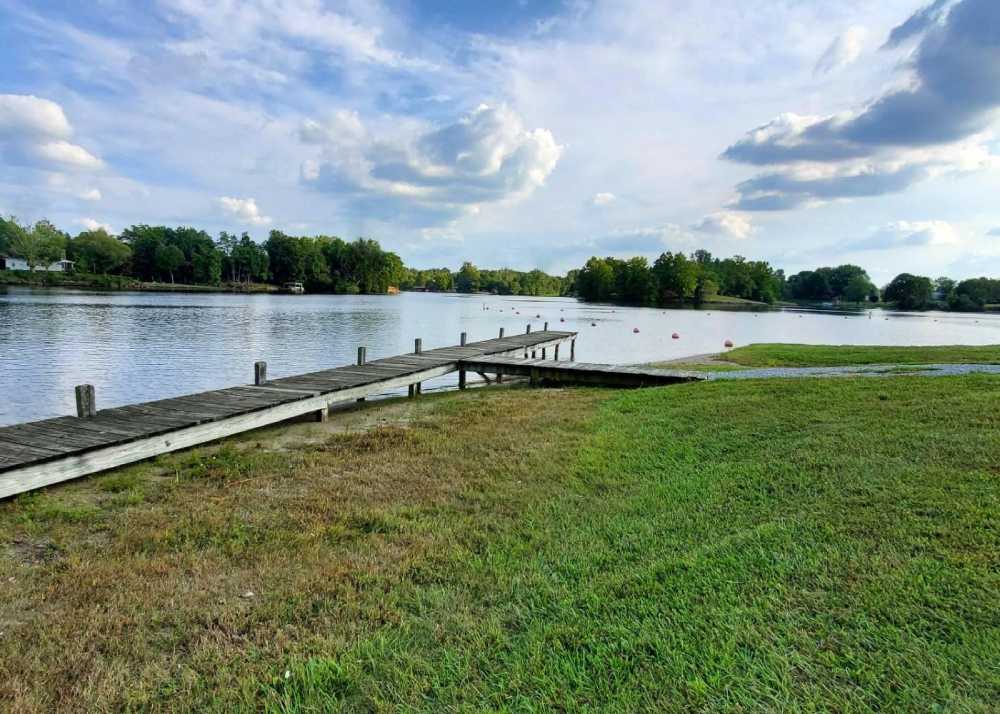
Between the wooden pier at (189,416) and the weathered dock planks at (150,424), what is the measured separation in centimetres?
1

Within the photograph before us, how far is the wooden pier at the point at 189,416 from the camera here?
6.34 metres

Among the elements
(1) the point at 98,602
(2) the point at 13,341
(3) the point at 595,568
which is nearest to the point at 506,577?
(3) the point at 595,568

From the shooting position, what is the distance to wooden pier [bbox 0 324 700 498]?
634cm

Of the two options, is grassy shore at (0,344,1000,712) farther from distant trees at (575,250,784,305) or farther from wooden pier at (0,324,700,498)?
distant trees at (575,250,784,305)

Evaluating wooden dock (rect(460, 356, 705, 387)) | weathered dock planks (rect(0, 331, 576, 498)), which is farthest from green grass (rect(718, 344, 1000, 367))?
weathered dock planks (rect(0, 331, 576, 498))

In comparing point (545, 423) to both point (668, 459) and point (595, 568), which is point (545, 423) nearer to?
point (668, 459)

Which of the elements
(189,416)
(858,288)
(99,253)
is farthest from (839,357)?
(858,288)

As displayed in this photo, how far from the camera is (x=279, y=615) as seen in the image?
3.59m

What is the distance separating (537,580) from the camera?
3.84 metres

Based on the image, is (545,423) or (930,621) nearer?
(930,621)

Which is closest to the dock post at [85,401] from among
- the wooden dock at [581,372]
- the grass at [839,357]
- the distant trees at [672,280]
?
the wooden dock at [581,372]

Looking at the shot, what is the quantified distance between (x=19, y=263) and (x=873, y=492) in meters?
118

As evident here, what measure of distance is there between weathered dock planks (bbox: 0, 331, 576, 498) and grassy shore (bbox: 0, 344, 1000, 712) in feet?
1.16

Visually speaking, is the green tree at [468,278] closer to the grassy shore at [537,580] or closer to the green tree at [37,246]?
the green tree at [37,246]
